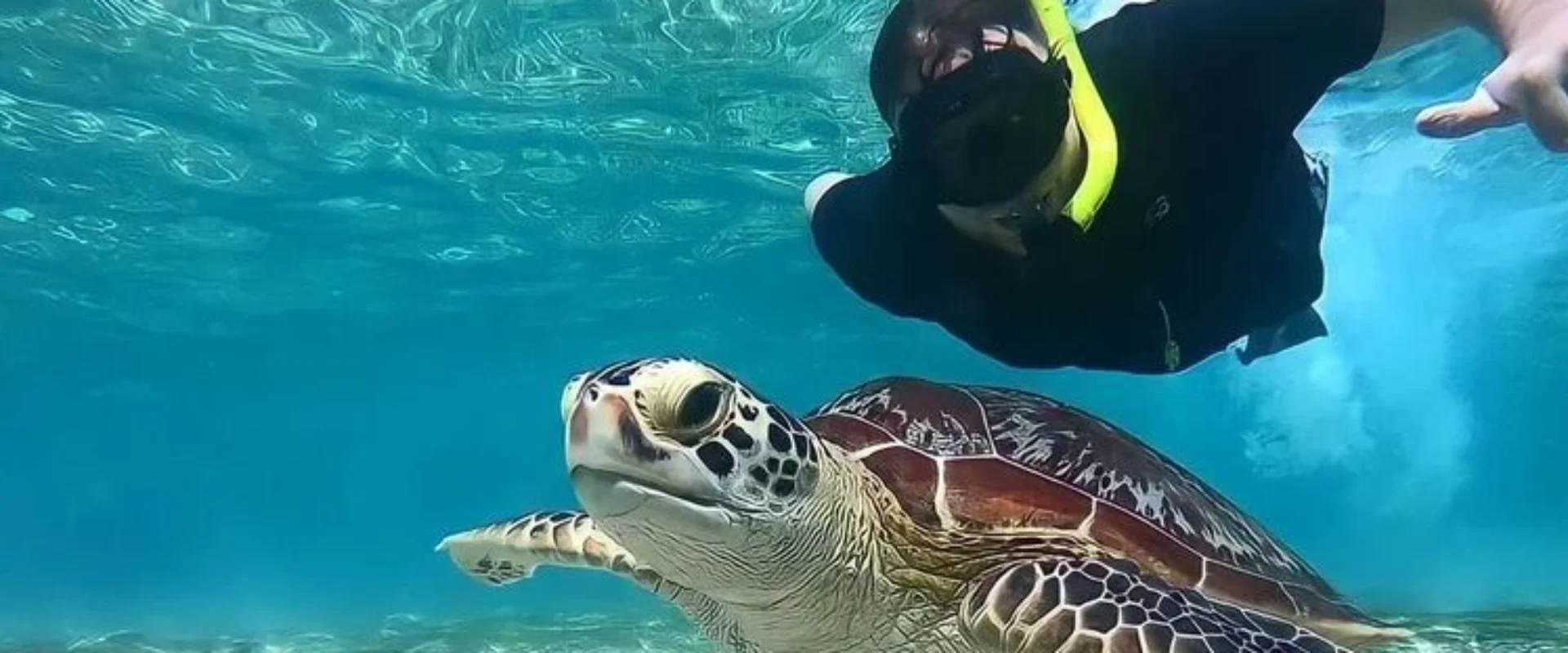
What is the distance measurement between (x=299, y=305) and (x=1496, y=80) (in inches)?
866

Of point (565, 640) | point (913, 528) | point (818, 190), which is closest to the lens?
point (913, 528)

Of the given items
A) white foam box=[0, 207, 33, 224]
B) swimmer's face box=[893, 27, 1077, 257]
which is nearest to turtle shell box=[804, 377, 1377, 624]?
swimmer's face box=[893, 27, 1077, 257]

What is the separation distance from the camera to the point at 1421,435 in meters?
47.3

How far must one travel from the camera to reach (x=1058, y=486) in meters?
2.90

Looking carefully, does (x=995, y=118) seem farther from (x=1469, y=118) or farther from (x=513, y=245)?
(x=513, y=245)

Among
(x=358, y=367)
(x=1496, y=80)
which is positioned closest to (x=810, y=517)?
(x=1496, y=80)

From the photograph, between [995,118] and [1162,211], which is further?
[1162,211]

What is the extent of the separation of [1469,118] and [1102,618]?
111 cm

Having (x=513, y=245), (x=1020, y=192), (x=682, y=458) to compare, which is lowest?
(x=682, y=458)

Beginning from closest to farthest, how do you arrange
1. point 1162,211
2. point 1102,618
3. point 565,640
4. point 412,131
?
point 1102,618 → point 1162,211 → point 565,640 → point 412,131

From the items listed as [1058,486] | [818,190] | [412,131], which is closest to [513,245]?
[412,131]

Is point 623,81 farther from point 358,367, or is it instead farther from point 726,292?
point 358,367

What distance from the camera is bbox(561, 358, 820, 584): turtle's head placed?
212cm

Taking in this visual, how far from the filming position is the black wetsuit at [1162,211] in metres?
2.99
